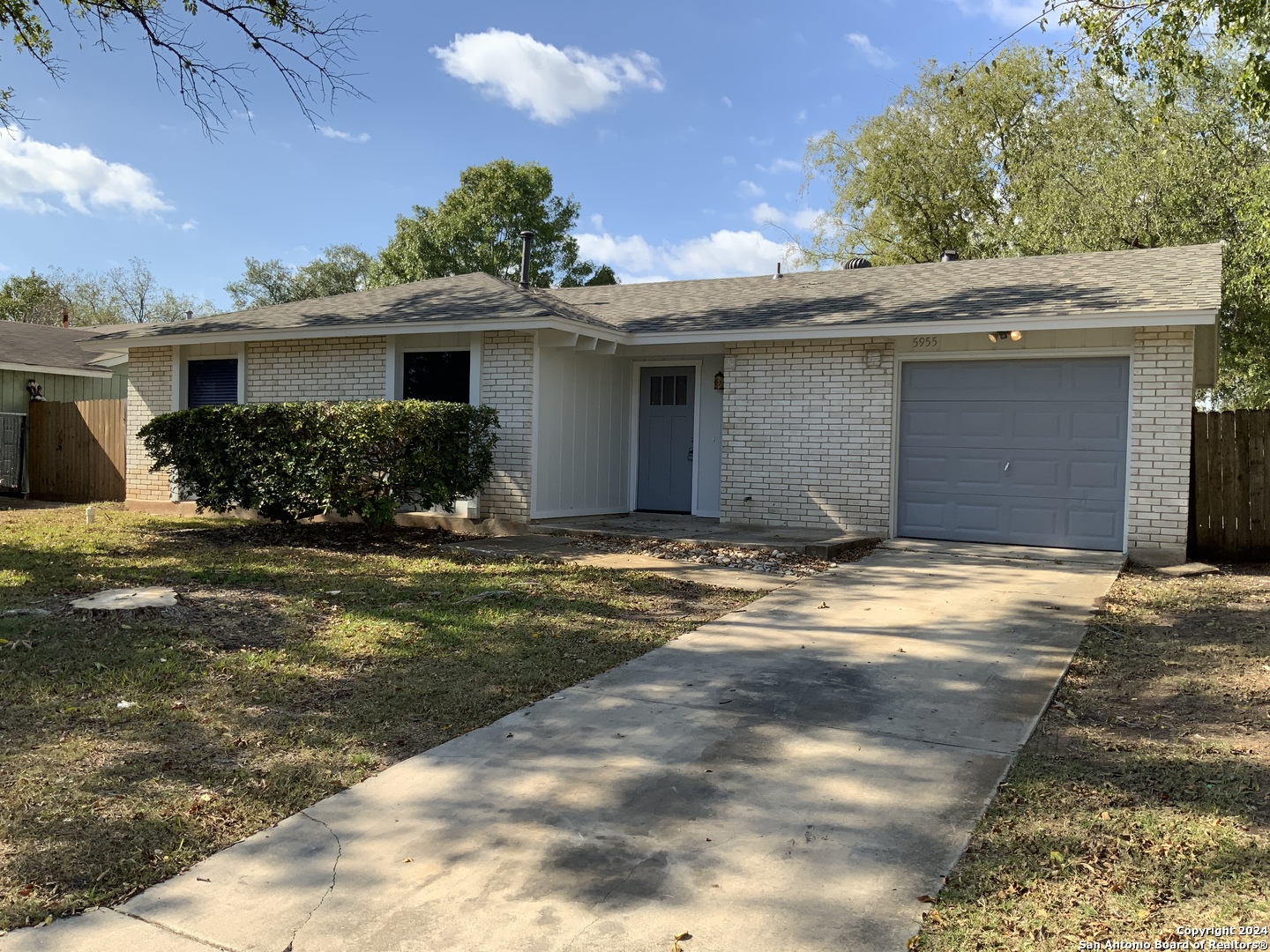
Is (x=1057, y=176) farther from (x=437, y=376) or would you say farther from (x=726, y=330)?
(x=437, y=376)

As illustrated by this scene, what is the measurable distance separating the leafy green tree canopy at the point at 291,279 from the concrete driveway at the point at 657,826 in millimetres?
48049

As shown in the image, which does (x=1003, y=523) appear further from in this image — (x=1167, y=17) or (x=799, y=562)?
(x=1167, y=17)

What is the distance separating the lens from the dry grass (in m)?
2.77

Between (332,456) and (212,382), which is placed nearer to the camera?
(332,456)

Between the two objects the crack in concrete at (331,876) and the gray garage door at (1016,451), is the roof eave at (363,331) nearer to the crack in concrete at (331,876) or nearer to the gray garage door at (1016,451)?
the gray garage door at (1016,451)

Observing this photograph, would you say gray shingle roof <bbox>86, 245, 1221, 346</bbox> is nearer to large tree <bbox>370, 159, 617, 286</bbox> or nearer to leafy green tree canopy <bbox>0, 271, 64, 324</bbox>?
large tree <bbox>370, 159, 617, 286</bbox>

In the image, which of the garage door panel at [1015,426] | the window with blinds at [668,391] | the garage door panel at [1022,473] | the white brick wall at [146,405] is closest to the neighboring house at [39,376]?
the white brick wall at [146,405]

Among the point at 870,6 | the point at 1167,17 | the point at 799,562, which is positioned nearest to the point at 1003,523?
the point at 799,562

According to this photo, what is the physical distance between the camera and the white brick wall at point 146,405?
14750 mm

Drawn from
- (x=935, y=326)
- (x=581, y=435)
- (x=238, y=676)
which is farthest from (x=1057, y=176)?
(x=238, y=676)

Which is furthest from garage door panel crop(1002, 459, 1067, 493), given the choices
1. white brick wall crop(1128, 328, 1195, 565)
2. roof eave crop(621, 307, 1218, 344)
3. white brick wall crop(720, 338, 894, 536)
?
roof eave crop(621, 307, 1218, 344)

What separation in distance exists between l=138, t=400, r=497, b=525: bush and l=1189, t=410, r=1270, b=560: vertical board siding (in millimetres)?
8779

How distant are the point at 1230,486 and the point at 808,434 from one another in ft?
16.8

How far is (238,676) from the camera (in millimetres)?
5277
